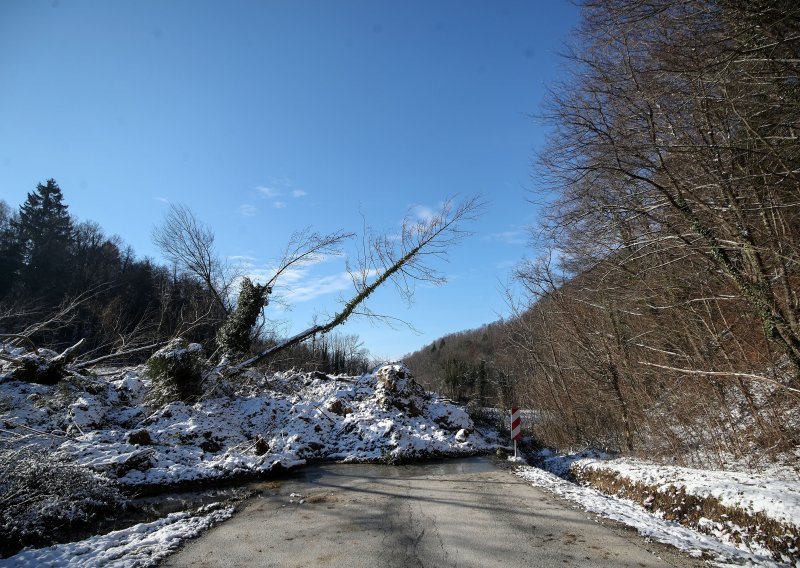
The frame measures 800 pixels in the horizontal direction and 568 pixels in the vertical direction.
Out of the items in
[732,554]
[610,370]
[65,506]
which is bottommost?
[732,554]

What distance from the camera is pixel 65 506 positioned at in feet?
21.5

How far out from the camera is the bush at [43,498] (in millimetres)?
5699

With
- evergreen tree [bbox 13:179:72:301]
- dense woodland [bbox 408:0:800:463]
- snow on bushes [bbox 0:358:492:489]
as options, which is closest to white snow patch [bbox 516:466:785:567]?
dense woodland [bbox 408:0:800:463]

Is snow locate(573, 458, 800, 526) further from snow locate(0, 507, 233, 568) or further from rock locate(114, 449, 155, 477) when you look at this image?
rock locate(114, 449, 155, 477)

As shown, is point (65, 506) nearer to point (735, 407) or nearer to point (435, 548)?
point (435, 548)

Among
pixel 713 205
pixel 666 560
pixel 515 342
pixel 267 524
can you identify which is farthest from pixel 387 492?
pixel 515 342

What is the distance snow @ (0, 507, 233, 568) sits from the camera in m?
4.54

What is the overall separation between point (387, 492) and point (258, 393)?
9.67 m

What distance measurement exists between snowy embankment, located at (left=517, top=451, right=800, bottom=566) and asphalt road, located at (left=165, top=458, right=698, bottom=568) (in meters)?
0.52

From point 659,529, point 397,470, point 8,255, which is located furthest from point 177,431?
point 8,255

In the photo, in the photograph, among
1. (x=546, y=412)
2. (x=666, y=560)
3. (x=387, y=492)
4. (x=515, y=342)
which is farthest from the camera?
(x=515, y=342)

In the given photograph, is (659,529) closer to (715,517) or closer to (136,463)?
(715,517)

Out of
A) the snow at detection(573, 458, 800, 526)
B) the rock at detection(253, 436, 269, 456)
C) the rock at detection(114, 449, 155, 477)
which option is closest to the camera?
the snow at detection(573, 458, 800, 526)

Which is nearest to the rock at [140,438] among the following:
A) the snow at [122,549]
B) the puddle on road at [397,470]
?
the puddle on road at [397,470]
